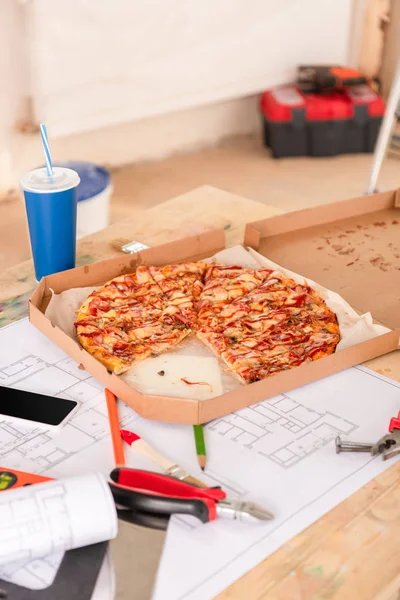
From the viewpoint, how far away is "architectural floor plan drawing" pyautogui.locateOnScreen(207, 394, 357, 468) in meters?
0.96

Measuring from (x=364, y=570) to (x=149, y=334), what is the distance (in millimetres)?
552

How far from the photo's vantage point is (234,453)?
956mm

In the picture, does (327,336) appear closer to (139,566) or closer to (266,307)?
(266,307)

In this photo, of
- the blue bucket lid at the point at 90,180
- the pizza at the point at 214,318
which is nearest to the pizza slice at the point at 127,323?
the pizza at the point at 214,318

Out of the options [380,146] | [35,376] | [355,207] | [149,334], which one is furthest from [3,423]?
[380,146]

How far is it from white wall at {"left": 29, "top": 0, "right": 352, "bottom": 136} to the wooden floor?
326 millimetres

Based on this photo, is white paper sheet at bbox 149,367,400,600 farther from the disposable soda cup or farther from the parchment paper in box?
the disposable soda cup

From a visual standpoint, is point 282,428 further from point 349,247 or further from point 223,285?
point 349,247

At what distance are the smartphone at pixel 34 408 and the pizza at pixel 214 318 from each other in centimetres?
11

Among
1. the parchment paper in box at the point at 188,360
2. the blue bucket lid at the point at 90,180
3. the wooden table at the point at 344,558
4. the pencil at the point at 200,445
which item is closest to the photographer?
the wooden table at the point at 344,558

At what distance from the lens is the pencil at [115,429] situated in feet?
3.06

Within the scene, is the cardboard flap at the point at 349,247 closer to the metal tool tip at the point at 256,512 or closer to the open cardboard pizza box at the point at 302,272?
the open cardboard pizza box at the point at 302,272

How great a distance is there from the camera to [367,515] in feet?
2.85

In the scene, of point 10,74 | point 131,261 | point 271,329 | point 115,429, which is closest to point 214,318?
point 271,329
